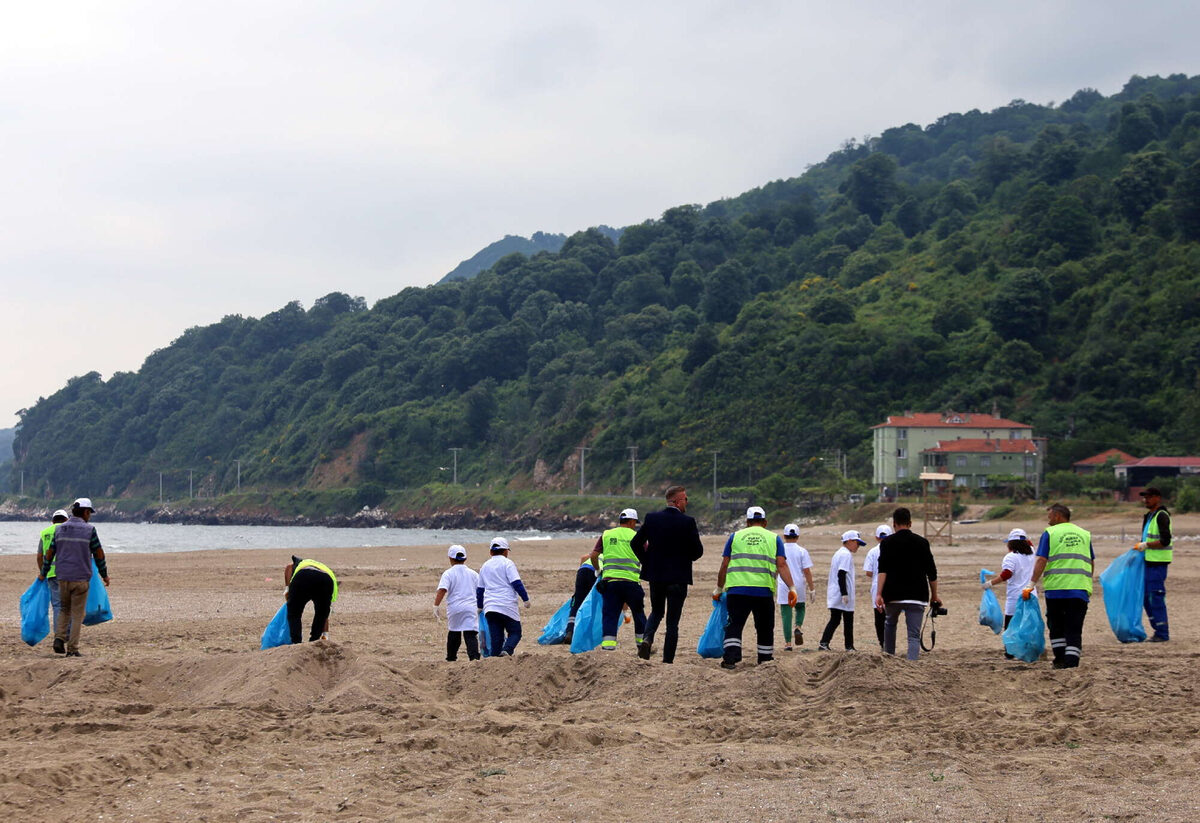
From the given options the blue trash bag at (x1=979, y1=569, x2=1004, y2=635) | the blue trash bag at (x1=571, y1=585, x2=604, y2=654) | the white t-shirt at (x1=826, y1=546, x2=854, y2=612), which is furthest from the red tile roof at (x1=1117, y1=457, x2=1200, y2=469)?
the blue trash bag at (x1=571, y1=585, x2=604, y2=654)

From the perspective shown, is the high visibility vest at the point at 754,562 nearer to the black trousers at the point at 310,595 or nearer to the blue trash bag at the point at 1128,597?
the black trousers at the point at 310,595

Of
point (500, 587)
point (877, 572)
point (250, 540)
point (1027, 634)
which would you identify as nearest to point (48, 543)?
point (500, 587)

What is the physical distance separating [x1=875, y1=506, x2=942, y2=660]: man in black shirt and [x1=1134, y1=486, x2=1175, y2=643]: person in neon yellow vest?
3525 mm

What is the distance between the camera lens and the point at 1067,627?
11.2 meters

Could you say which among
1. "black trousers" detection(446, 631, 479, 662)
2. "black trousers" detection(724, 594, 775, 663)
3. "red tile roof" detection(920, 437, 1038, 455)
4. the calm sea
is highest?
"red tile roof" detection(920, 437, 1038, 455)

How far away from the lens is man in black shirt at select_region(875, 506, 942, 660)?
36.2 feet

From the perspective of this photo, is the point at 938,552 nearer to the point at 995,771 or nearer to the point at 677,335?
the point at 995,771

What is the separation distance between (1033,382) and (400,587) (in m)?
65.5

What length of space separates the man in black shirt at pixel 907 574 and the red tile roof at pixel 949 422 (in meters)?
65.5

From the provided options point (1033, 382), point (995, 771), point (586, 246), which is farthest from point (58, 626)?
point (586, 246)

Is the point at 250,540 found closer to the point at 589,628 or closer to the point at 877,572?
the point at 589,628

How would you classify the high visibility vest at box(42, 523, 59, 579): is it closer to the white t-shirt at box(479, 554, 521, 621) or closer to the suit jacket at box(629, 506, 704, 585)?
the white t-shirt at box(479, 554, 521, 621)

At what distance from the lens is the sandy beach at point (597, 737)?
677cm

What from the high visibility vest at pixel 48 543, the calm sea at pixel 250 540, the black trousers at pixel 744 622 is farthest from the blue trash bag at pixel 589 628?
the calm sea at pixel 250 540
